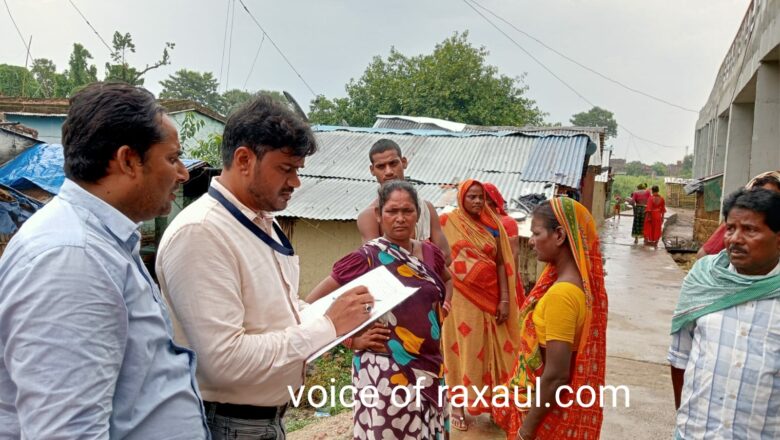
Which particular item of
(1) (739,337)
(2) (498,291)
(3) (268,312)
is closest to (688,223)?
Answer: (2) (498,291)

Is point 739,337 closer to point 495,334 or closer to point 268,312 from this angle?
point 268,312

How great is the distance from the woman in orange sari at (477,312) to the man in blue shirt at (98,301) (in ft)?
9.83

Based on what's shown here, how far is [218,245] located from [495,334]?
3075 millimetres

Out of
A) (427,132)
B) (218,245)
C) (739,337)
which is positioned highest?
(427,132)

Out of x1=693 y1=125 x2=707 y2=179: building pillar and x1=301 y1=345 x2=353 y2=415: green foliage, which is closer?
x1=301 y1=345 x2=353 y2=415: green foliage

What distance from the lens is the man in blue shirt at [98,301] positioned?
0.96 metres

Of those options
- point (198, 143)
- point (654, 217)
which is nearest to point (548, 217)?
point (198, 143)

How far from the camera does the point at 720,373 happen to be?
2031 mm

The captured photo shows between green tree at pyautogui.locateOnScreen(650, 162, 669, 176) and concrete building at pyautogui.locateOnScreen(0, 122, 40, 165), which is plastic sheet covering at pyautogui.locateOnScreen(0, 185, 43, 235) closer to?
concrete building at pyautogui.locateOnScreen(0, 122, 40, 165)

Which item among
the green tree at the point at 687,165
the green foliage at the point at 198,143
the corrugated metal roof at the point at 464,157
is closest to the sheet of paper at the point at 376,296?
the corrugated metal roof at the point at 464,157

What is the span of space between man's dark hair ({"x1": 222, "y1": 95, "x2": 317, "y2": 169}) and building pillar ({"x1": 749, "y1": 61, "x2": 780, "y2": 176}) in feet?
30.0

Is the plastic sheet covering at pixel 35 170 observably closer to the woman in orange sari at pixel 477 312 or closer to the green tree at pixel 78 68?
the woman in orange sari at pixel 477 312

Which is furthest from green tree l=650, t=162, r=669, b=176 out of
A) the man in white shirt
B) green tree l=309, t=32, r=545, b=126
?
the man in white shirt

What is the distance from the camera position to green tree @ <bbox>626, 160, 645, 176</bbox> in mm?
63528
